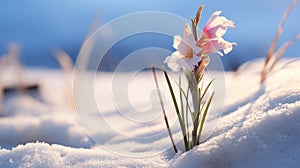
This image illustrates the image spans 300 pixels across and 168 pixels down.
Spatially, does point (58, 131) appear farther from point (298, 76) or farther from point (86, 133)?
point (298, 76)

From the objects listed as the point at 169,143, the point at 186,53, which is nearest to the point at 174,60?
the point at 186,53

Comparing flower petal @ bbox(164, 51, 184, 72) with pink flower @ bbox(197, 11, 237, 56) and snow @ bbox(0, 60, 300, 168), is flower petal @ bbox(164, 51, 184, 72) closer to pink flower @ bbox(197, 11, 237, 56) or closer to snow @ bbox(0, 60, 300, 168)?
pink flower @ bbox(197, 11, 237, 56)

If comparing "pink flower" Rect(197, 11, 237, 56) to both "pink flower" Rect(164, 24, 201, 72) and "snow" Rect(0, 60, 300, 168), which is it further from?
"snow" Rect(0, 60, 300, 168)

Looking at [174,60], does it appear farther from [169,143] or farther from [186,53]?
[169,143]

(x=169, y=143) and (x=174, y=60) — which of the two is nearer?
(x=174, y=60)

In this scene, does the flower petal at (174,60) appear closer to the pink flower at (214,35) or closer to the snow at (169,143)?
the pink flower at (214,35)

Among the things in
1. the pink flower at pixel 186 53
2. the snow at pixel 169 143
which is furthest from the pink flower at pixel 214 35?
the snow at pixel 169 143

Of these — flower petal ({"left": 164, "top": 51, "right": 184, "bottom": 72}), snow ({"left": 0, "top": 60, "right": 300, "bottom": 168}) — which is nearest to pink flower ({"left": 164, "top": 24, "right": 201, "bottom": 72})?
flower petal ({"left": 164, "top": 51, "right": 184, "bottom": 72})
